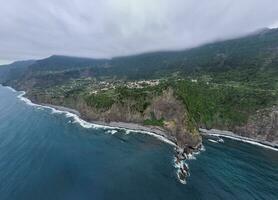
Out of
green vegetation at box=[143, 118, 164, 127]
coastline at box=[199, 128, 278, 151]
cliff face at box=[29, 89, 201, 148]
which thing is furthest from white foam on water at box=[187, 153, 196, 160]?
green vegetation at box=[143, 118, 164, 127]

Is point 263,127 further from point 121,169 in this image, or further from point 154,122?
point 121,169

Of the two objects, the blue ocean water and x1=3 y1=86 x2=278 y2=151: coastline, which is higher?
the blue ocean water

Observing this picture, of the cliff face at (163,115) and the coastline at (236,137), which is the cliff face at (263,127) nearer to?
the coastline at (236,137)

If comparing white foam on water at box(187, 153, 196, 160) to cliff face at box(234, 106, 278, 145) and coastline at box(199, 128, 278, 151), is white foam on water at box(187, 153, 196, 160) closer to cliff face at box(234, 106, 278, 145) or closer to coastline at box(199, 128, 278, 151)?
coastline at box(199, 128, 278, 151)

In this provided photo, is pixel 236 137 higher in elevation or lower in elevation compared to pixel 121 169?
lower

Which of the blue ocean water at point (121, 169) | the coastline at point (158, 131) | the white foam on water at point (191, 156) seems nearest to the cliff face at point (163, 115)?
the coastline at point (158, 131)

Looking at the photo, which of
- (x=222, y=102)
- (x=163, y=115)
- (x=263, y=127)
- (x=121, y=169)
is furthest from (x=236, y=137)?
(x=121, y=169)
